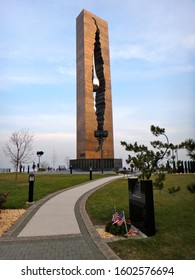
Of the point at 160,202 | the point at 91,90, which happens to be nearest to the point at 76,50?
the point at 91,90

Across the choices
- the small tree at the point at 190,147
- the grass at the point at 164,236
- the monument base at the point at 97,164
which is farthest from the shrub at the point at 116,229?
the monument base at the point at 97,164

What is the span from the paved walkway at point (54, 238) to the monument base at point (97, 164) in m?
27.8

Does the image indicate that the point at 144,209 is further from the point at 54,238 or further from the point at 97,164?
the point at 97,164

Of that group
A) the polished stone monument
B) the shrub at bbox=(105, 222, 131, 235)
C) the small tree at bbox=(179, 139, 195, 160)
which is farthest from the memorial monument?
the small tree at bbox=(179, 139, 195, 160)

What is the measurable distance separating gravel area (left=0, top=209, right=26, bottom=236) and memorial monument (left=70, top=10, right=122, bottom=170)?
1088 inches

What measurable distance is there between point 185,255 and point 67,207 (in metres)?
5.56

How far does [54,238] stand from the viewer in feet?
16.9

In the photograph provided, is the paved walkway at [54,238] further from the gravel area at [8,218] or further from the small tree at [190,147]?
the small tree at [190,147]

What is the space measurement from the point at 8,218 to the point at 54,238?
9.63ft

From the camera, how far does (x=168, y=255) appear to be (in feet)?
13.5

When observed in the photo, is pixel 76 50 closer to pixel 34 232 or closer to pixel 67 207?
pixel 67 207

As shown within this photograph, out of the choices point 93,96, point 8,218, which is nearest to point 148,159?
point 8,218

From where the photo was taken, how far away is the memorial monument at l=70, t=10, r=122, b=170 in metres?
36.8

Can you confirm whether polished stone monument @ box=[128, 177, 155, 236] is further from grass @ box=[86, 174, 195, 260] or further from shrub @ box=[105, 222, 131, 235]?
shrub @ box=[105, 222, 131, 235]
